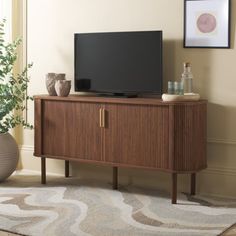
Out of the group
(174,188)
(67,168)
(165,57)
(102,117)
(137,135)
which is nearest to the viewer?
(174,188)

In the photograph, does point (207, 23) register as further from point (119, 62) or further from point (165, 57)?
point (119, 62)

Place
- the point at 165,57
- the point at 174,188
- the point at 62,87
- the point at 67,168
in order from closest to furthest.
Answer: the point at 174,188
the point at 165,57
the point at 62,87
the point at 67,168

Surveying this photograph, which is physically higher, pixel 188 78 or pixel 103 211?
pixel 188 78

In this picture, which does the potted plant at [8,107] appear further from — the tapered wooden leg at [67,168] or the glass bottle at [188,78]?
the glass bottle at [188,78]

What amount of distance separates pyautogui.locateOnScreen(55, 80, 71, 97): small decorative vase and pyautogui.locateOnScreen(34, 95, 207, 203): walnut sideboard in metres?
0.07

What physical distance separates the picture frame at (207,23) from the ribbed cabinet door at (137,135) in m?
0.69

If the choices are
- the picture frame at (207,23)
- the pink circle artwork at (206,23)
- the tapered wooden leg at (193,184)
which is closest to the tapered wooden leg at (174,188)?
the tapered wooden leg at (193,184)

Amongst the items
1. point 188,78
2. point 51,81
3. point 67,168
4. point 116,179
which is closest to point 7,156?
point 67,168

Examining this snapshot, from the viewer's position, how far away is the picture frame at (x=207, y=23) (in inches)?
175

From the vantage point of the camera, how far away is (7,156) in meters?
4.93

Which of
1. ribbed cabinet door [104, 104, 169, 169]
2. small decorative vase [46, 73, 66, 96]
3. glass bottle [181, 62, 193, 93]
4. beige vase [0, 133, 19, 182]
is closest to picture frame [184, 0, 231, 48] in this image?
glass bottle [181, 62, 193, 93]

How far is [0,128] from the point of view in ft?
16.4

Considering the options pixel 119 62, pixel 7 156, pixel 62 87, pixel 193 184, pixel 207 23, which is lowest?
pixel 193 184

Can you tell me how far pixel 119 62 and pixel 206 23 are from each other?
0.78 metres
